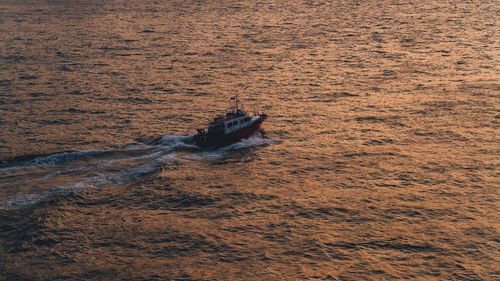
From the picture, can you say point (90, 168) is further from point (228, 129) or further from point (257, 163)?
point (257, 163)

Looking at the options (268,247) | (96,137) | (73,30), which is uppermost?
(73,30)

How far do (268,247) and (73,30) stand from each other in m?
114

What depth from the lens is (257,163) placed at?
7019 centimetres

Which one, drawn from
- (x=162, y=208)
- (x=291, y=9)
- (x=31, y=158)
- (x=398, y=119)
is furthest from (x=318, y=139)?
(x=291, y=9)

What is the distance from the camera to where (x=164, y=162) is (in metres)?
69.0

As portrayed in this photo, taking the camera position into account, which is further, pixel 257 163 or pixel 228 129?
pixel 228 129

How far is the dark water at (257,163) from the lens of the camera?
51.6 metres

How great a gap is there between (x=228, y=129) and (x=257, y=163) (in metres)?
7.12

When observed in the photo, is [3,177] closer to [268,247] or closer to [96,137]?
[96,137]

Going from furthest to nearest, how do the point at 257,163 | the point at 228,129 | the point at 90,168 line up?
1. the point at 228,129
2. the point at 257,163
3. the point at 90,168

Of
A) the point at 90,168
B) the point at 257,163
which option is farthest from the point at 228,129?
the point at 90,168

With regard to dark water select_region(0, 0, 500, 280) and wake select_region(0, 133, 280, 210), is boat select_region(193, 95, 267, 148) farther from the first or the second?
dark water select_region(0, 0, 500, 280)

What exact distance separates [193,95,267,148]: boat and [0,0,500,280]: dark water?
3.93 ft

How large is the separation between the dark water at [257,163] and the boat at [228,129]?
1.20 metres
